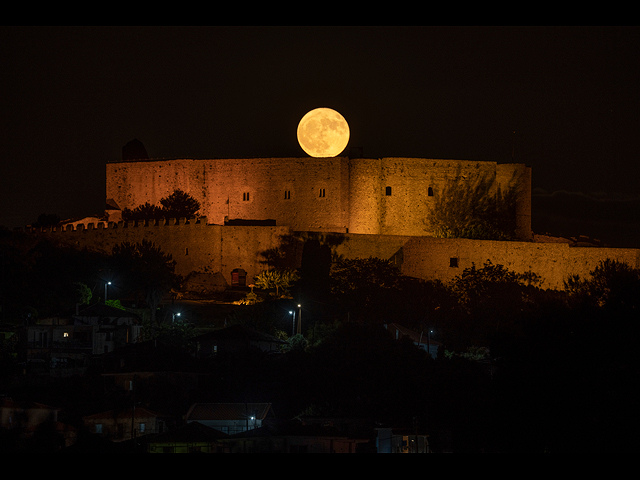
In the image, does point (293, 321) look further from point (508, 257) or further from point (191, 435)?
point (191, 435)

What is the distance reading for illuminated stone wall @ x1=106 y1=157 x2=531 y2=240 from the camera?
4722cm

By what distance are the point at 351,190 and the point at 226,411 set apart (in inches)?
804

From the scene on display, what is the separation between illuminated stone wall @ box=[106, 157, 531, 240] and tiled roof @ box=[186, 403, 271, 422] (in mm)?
18603

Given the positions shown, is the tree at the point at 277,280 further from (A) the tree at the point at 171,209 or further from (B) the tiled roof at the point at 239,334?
(A) the tree at the point at 171,209

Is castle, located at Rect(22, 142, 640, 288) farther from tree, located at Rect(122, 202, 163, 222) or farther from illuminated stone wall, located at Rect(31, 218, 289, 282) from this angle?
tree, located at Rect(122, 202, 163, 222)

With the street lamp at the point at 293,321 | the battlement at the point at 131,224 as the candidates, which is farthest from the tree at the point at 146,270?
the street lamp at the point at 293,321

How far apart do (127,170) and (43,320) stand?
1492 centimetres

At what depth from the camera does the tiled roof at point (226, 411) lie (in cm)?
2828

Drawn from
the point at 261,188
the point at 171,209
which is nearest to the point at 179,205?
the point at 171,209

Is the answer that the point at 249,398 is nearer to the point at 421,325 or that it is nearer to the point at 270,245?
the point at 421,325

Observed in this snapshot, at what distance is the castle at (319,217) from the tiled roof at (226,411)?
1438cm

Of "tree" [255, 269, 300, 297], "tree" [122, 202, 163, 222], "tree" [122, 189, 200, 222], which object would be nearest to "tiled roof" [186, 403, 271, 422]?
"tree" [255, 269, 300, 297]

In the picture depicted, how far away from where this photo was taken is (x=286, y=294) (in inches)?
1609

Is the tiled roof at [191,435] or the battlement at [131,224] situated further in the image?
the battlement at [131,224]
